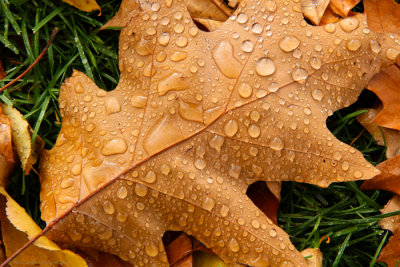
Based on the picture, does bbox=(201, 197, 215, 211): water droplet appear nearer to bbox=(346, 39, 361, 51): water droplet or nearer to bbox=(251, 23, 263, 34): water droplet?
bbox=(251, 23, 263, 34): water droplet

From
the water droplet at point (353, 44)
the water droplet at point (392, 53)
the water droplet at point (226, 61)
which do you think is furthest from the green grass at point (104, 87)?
the water droplet at point (226, 61)

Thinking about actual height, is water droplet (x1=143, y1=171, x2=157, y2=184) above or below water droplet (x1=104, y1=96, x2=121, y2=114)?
below

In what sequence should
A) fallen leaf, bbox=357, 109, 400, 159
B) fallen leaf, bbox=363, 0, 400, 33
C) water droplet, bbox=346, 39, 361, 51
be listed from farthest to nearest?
fallen leaf, bbox=357, 109, 400, 159 < fallen leaf, bbox=363, 0, 400, 33 < water droplet, bbox=346, 39, 361, 51

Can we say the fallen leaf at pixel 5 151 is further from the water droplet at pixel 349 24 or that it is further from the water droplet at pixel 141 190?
the water droplet at pixel 349 24

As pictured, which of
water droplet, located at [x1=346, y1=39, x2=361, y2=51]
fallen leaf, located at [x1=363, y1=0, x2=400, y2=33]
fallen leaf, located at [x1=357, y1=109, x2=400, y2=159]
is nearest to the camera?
water droplet, located at [x1=346, y1=39, x2=361, y2=51]

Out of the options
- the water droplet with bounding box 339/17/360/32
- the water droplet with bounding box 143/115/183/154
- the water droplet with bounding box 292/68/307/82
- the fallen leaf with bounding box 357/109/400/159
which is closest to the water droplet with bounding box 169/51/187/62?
the water droplet with bounding box 143/115/183/154

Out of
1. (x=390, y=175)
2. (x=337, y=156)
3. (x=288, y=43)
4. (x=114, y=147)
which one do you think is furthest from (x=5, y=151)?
(x=390, y=175)
